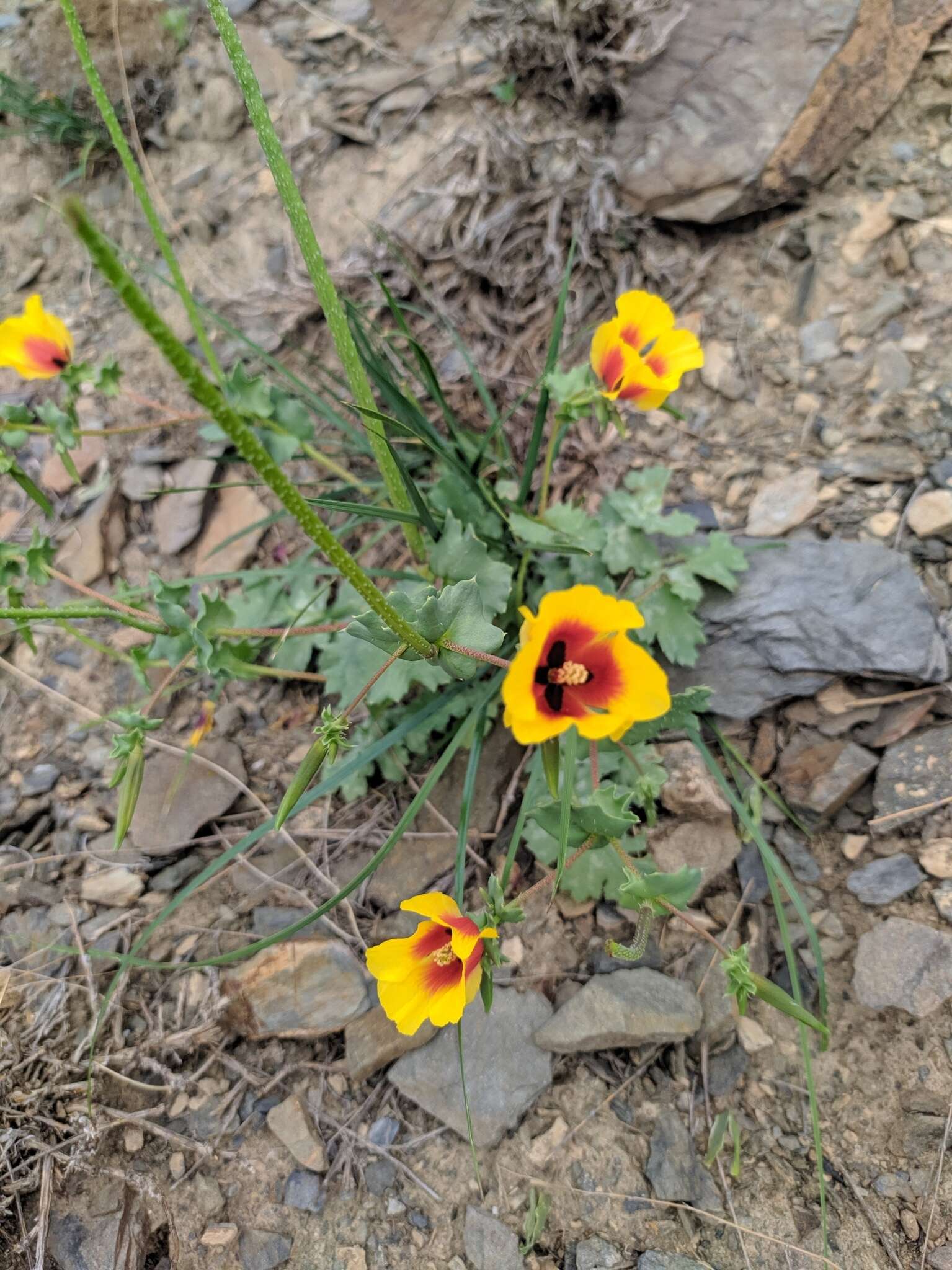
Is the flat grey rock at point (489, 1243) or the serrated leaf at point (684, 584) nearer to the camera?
the flat grey rock at point (489, 1243)

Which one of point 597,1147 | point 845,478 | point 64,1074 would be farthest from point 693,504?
point 64,1074

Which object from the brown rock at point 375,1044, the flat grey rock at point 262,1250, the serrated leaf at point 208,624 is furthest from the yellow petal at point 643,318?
the flat grey rock at point 262,1250

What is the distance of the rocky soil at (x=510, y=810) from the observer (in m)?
1.67

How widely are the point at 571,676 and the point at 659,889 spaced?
0.42 metres

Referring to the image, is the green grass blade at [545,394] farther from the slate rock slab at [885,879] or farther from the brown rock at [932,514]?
the slate rock slab at [885,879]

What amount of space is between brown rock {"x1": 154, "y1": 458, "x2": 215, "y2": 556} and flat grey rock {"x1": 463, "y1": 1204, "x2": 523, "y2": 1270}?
2050 millimetres

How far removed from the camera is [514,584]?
2236mm

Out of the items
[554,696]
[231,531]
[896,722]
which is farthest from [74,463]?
[896,722]

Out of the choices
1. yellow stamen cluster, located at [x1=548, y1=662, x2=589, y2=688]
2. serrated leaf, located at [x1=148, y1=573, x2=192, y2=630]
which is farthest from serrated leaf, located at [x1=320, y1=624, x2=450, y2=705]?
yellow stamen cluster, located at [x1=548, y1=662, x2=589, y2=688]

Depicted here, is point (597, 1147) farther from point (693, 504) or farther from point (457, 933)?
point (693, 504)

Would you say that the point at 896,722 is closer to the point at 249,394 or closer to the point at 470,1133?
the point at 470,1133

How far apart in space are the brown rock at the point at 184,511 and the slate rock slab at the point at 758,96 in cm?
171

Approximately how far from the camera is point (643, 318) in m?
1.92

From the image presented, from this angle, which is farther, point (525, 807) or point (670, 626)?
point (670, 626)
